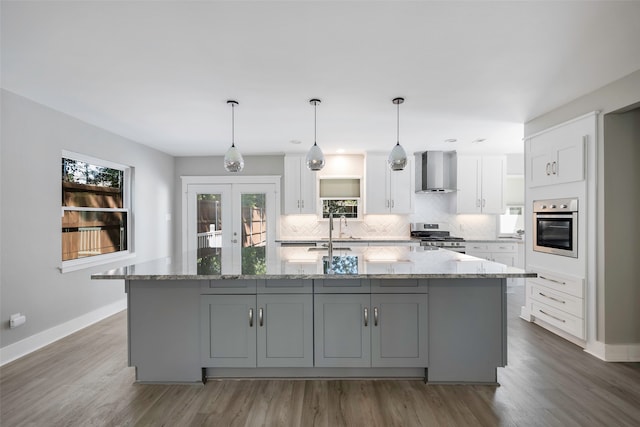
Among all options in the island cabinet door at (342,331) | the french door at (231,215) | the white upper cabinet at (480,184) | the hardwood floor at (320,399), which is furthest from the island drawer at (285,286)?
the white upper cabinet at (480,184)

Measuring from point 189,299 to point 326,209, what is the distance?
12.1 ft

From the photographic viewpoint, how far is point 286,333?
248 centimetres

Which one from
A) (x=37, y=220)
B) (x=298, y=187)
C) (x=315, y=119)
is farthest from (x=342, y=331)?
(x=298, y=187)

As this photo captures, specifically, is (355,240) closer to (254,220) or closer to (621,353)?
(254,220)

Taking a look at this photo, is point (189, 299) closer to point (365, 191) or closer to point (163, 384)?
point (163, 384)

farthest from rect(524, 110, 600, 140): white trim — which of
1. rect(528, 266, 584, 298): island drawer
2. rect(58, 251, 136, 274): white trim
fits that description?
rect(58, 251, 136, 274): white trim

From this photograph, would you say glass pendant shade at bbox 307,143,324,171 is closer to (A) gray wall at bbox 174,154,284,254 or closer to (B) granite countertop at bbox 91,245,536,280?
(B) granite countertop at bbox 91,245,536,280

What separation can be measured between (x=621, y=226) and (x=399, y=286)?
2.25 m

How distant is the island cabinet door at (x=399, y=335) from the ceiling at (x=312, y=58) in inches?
71.4

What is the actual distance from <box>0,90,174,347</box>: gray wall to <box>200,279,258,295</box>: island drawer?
78.7 inches

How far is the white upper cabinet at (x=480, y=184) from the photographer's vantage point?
5754 millimetres

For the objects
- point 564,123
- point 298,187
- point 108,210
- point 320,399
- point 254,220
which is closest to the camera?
point 320,399

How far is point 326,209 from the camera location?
5.92m

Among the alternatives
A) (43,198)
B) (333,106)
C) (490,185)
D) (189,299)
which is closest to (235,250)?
(189,299)
